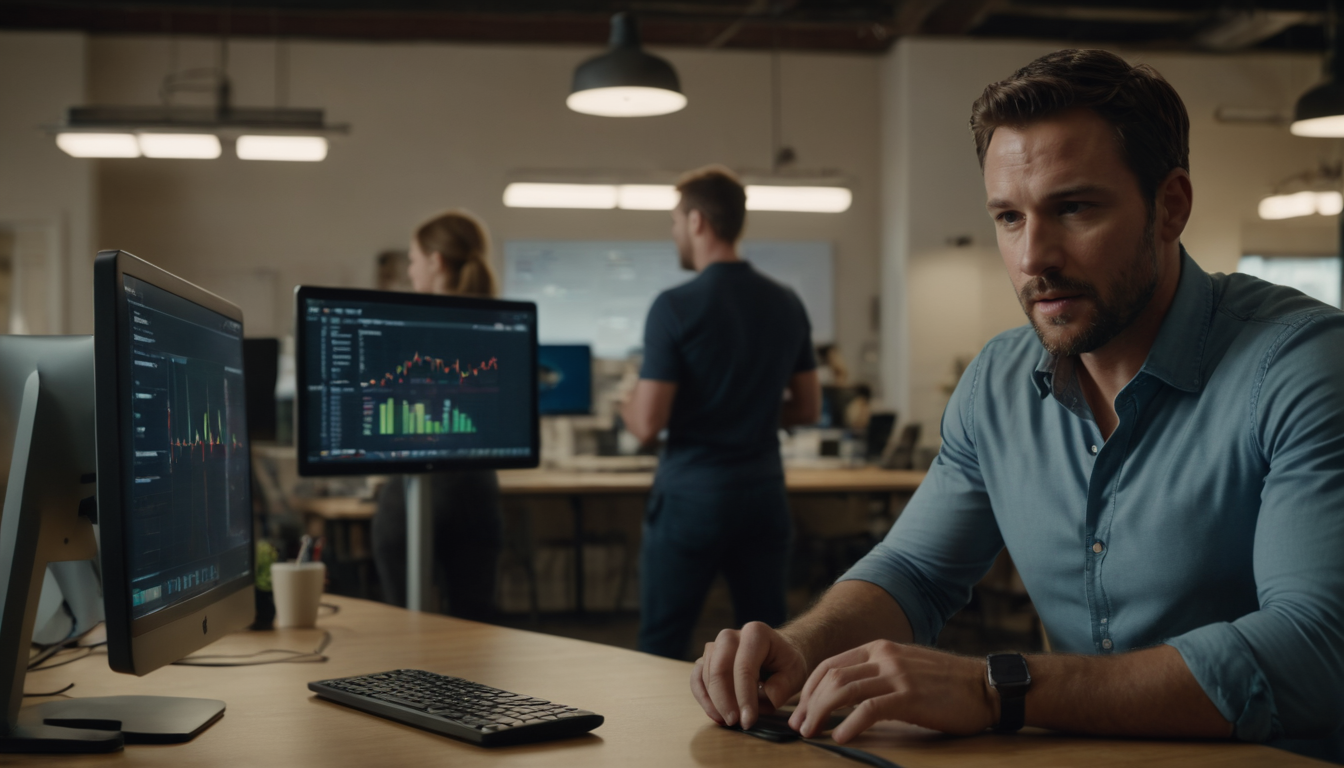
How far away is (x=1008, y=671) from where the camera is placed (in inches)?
42.7

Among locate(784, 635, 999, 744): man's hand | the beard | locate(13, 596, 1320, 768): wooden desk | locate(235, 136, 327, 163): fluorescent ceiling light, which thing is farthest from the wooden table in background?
locate(784, 635, 999, 744): man's hand

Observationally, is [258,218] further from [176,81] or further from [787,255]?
[787,255]

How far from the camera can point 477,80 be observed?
299 inches

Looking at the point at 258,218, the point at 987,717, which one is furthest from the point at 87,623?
the point at 258,218

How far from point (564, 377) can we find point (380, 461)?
3.24m

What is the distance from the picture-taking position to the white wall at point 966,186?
282 inches

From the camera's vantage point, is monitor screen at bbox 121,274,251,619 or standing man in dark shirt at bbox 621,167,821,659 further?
standing man in dark shirt at bbox 621,167,821,659

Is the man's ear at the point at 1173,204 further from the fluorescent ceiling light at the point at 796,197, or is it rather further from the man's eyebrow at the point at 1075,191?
the fluorescent ceiling light at the point at 796,197

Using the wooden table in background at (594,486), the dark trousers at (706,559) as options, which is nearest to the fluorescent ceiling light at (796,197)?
the wooden table in background at (594,486)

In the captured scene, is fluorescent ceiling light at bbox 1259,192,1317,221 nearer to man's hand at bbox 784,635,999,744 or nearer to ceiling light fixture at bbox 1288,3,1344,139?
ceiling light fixture at bbox 1288,3,1344,139

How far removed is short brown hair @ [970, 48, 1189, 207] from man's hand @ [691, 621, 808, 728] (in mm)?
636

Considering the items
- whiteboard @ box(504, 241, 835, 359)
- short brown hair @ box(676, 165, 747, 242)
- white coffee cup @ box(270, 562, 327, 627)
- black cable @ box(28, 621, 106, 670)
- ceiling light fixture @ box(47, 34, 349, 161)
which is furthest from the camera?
whiteboard @ box(504, 241, 835, 359)

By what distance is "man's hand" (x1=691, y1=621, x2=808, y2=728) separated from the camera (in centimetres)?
115

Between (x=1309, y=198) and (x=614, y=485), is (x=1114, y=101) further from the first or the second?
(x=1309, y=198)
